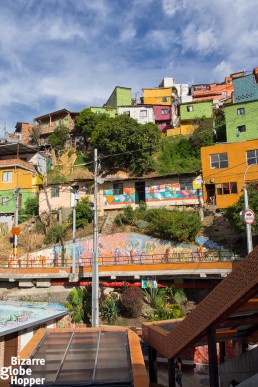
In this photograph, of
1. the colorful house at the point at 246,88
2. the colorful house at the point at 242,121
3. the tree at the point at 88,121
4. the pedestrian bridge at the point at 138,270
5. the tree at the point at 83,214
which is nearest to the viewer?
the pedestrian bridge at the point at 138,270

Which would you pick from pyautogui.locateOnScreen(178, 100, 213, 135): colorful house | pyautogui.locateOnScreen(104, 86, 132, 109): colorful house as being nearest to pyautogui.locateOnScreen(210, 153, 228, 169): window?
pyautogui.locateOnScreen(178, 100, 213, 135): colorful house

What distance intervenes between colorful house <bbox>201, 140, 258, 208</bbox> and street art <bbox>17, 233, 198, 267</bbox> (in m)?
7.59

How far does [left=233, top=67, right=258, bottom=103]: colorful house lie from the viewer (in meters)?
46.2

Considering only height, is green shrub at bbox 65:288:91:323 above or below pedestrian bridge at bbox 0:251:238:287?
below

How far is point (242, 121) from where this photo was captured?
3884 cm

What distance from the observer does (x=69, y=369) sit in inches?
249

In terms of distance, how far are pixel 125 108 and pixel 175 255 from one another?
3176 centimetres

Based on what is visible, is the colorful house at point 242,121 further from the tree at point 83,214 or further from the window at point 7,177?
the window at point 7,177

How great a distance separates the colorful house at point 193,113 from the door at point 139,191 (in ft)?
48.0

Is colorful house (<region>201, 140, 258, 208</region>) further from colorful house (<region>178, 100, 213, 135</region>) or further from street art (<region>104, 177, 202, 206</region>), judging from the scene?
colorful house (<region>178, 100, 213, 135</region>)

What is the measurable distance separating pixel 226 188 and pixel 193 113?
20.4 m

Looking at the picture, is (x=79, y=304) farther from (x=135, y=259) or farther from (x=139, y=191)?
(x=139, y=191)

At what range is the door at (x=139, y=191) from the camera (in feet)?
124

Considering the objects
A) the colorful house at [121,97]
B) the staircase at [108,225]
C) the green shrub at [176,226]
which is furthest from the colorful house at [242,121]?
the colorful house at [121,97]
